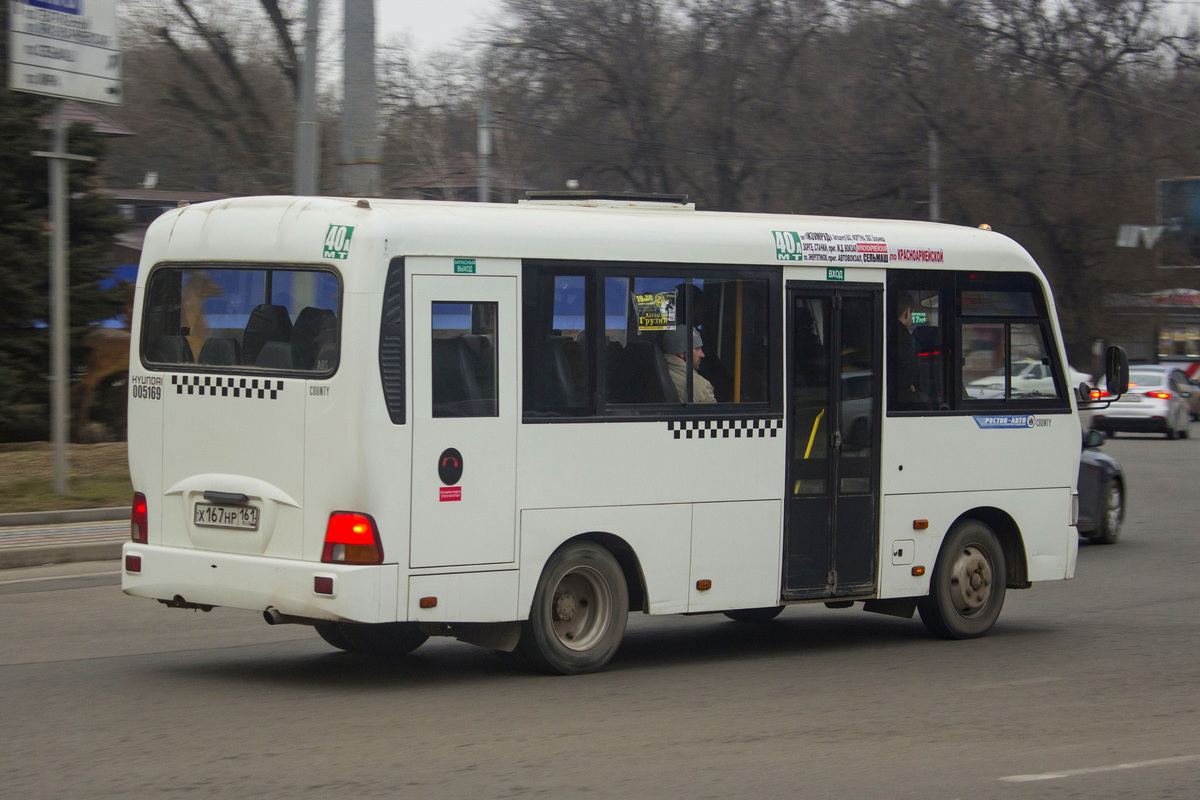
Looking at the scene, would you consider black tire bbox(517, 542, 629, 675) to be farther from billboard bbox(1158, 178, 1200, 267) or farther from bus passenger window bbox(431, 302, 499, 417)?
billboard bbox(1158, 178, 1200, 267)

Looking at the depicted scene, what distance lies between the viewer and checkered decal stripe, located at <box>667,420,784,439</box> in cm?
898

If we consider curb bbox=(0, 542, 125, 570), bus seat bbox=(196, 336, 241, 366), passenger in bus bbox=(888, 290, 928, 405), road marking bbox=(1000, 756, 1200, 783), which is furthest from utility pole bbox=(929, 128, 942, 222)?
road marking bbox=(1000, 756, 1200, 783)

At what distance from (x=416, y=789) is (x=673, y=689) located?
2621 millimetres

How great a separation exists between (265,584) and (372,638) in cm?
137

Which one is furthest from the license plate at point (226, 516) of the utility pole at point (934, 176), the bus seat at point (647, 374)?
the utility pole at point (934, 176)

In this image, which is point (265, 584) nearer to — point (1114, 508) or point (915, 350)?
point (915, 350)

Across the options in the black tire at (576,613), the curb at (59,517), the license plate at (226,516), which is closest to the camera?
the license plate at (226,516)

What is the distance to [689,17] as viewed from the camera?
46.3m

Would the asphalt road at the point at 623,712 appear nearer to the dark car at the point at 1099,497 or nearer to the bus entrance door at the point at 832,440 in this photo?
the bus entrance door at the point at 832,440

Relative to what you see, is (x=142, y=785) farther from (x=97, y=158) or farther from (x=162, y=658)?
(x=97, y=158)

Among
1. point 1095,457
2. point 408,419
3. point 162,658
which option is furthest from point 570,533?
point 1095,457

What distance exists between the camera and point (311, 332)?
315 inches

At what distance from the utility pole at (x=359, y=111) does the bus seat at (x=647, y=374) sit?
6.59m

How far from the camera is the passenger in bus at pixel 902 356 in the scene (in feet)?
32.8
